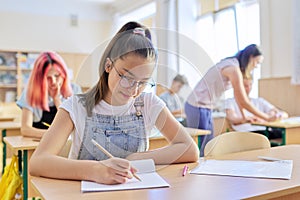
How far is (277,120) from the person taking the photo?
9.77ft

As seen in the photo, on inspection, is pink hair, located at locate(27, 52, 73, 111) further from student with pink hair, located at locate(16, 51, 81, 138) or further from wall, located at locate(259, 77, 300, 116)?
wall, located at locate(259, 77, 300, 116)

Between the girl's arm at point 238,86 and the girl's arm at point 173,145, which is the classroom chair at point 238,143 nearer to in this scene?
the girl's arm at point 173,145

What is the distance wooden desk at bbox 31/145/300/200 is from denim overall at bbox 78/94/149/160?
0.15 metres

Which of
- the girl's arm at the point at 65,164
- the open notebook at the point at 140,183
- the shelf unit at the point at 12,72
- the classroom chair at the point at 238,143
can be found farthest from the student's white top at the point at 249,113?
the shelf unit at the point at 12,72

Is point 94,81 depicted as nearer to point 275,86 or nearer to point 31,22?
point 275,86

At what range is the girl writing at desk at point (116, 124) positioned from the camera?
0.96 metres

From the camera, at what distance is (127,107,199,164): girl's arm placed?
1.13 meters

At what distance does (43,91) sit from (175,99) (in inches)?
43.1

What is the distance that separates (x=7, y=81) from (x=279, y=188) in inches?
233

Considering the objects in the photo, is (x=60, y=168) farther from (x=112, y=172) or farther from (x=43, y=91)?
(x=43, y=91)

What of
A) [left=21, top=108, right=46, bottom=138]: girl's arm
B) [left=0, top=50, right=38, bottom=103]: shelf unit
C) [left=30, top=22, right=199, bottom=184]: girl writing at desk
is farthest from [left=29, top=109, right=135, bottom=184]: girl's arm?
[left=0, top=50, right=38, bottom=103]: shelf unit

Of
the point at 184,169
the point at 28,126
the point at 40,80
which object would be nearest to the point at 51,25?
the point at 40,80

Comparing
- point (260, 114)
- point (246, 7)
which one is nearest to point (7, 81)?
point (246, 7)

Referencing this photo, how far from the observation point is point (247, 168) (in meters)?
1.08
